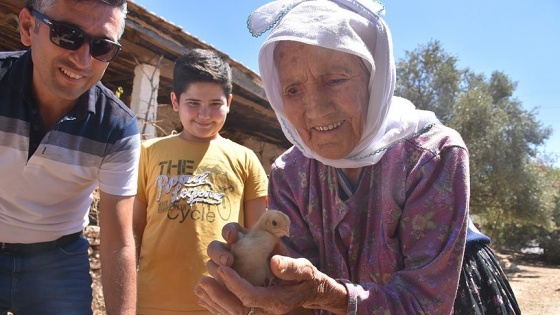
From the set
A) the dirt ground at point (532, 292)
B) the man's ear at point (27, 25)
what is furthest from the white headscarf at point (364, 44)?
the dirt ground at point (532, 292)

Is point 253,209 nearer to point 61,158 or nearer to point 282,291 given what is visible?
point 61,158

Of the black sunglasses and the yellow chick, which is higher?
the black sunglasses

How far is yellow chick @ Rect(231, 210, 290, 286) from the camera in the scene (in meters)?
1.62

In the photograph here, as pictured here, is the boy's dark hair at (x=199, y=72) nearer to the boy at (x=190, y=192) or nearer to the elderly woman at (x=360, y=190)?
the boy at (x=190, y=192)

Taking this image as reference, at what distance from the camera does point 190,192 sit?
3.05 meters

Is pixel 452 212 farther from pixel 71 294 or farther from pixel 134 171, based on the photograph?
pixel 71 294

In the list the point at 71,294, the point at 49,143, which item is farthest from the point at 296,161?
the point at 71,294

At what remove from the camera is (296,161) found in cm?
209

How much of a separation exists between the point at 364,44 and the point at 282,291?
0.94 meters

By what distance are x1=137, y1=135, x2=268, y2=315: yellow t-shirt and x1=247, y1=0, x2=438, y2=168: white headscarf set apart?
53.3 inches

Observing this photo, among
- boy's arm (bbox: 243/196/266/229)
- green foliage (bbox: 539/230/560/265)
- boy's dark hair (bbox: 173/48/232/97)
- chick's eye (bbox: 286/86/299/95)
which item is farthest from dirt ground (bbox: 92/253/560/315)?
green foliage (bbox: 539/230/560/265)

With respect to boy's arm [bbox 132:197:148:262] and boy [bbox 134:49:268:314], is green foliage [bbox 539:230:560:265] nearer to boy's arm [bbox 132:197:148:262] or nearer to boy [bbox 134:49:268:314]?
boy [bbox 134:49:268:314]

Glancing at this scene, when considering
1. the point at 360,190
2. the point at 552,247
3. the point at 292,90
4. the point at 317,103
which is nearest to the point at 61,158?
the point at 292,90

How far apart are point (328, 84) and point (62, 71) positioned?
57.8 inches
